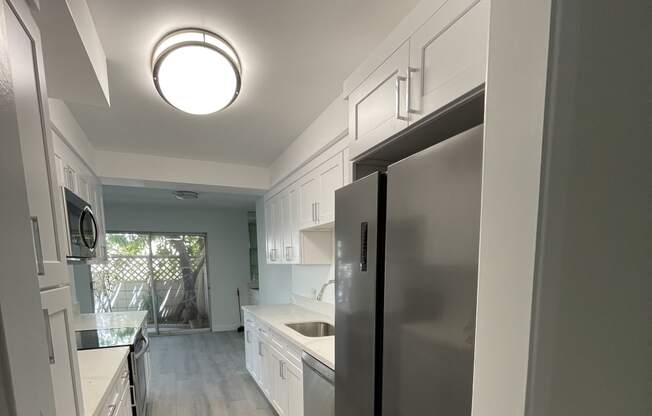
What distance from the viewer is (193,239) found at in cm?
588

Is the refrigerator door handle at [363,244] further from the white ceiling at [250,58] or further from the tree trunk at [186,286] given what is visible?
the tree trunk at [186,286]

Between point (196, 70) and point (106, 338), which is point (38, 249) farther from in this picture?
point (106, 338)

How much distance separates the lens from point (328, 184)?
7.63 feet

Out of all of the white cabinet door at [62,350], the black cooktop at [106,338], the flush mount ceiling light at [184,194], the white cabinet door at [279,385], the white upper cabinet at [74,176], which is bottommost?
the white cabinet door at [279,385]

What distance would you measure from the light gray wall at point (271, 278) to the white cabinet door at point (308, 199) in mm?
1410

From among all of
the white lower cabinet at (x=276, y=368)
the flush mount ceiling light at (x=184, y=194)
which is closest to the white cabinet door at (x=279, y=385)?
the white lower cabinet at (x=276, y=368)

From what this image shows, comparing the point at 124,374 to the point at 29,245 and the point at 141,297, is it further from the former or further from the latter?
the point at 141,297

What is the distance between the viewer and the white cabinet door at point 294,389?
2.04 meters

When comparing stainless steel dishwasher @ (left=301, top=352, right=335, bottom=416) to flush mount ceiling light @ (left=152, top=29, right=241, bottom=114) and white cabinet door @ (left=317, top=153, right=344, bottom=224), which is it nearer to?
white cabinet door @ (left=317, top=153, right=344, bottom=224)


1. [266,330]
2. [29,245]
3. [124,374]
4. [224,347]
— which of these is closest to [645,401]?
[29,245]

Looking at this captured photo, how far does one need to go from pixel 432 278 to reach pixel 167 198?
17.0ft

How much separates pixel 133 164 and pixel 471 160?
132 inches

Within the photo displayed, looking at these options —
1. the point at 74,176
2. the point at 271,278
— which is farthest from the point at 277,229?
the point at 74,176

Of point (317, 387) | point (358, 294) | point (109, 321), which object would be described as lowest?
point (317, 387)
